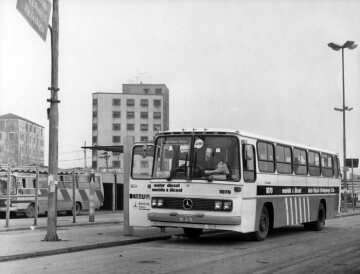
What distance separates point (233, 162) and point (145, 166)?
2.88 m

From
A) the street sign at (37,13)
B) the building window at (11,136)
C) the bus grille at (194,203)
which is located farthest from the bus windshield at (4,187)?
the building window at (11,136)

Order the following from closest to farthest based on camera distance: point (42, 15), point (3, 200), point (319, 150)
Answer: point (42, 15)
point (319, 150)
point (3, 200)

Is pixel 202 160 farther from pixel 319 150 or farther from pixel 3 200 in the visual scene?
pixel 3 200

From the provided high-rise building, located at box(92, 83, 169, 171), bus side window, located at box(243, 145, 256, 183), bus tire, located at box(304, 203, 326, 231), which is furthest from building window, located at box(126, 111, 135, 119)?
bus side window, located at box(243, 145, 256, 183)

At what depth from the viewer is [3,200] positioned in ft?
103

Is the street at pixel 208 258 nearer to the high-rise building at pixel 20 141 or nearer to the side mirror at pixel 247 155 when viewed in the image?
the side mirror at pixel 247 155

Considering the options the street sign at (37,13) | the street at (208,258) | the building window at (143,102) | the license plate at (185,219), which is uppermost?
the building window at (143,102)

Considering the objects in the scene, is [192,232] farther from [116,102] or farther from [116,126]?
[116,126]

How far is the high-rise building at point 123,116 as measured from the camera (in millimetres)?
124062

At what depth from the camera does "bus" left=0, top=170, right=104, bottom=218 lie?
31.8 metres

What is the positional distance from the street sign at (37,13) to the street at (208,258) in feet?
17.5

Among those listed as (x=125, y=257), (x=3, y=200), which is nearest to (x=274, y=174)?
(x=125, y=257)

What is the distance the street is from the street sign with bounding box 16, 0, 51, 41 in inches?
210

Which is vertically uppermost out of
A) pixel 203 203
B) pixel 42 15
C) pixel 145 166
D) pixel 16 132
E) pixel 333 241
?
pixel 16 132
